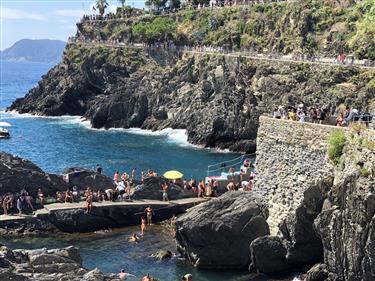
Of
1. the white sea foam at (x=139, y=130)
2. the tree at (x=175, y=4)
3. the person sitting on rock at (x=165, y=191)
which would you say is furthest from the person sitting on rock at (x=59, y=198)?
the tree at (x=175, y=4)

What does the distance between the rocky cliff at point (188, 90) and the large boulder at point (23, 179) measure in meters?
29.2

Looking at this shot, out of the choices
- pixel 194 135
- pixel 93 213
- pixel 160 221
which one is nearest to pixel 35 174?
pixel 93 213

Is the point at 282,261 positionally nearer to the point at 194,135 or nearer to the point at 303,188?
the point at 303,188

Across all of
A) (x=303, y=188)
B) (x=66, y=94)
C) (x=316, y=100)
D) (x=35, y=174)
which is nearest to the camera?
(x=303, y=188)

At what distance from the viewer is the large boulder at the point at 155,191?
38.9m

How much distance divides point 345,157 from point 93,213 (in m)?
16.4

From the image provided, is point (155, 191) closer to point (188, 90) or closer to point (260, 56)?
point (260, 56)

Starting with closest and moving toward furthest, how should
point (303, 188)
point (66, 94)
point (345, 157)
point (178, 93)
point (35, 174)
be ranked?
point (345, 157)
point (303, 188)
point (35, 174)
point (178, 93)
point (66, 94)

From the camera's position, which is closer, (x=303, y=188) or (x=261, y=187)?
(x=303, y=188)

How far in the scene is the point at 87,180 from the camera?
132 feet

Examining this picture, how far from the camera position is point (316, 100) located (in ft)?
209

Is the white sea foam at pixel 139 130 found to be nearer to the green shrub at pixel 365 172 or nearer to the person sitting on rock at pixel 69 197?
the person sitting on rock at pixel 69 197

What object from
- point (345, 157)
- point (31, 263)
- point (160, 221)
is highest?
point (345, 157)

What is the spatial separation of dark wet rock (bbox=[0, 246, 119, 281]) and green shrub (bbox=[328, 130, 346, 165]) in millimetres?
9922
